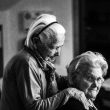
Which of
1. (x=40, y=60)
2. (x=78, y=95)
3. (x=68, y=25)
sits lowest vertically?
(x=68, y=25)

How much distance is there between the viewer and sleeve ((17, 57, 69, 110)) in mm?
942

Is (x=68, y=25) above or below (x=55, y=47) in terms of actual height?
below

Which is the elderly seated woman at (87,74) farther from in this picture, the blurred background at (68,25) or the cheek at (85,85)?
the blurred background at (68,25)

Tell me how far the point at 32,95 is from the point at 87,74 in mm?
224

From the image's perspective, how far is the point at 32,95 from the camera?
946mm

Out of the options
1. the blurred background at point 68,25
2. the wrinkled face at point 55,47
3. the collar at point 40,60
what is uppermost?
the wrinkled face at point 55,47

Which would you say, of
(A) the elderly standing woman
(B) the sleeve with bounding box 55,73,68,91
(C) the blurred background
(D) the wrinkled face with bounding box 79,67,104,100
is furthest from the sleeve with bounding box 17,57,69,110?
(C) the blurred background

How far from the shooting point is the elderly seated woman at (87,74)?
39.6 inches

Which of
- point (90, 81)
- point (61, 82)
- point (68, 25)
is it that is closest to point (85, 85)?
point (90, 81)

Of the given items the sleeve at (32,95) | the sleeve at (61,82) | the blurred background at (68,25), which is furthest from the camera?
the blurred background at (68,25)

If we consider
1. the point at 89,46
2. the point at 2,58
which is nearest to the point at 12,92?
the point at 2,58

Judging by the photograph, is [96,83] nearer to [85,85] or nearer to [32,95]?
[85,85]

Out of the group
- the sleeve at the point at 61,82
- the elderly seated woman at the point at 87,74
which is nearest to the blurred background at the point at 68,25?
the sleeve at the point at 61,82

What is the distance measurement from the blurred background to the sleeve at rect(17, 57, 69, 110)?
1293mm
